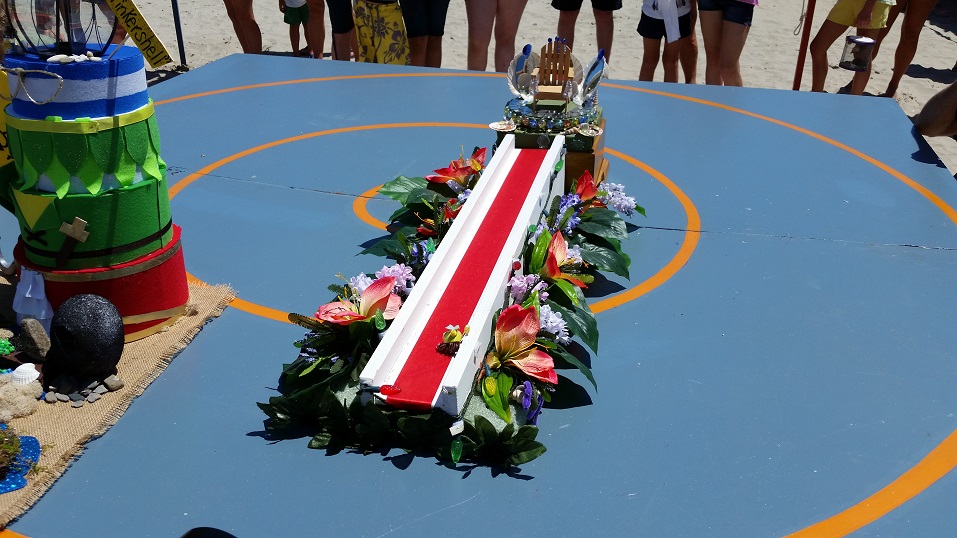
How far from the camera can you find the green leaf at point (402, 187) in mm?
5426

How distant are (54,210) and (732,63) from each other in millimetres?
6339

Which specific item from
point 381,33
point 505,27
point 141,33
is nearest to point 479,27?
point 505,27

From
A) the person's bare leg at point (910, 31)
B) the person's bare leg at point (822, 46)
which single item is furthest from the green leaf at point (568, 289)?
the person's bare leg at point (910, 31)

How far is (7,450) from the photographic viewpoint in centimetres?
327

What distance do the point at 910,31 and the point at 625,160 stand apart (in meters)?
4.88

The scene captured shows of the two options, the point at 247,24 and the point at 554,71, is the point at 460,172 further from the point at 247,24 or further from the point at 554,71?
the point at 247,24

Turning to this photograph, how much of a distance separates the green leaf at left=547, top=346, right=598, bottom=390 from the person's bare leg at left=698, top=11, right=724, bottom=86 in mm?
5171

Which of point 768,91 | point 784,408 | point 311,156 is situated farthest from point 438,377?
point 768,91

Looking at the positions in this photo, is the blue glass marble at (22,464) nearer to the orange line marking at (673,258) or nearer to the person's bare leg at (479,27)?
the orange line marking at (673,258)

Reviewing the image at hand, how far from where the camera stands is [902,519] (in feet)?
10.6

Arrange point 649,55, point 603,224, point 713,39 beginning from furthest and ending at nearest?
point 649,55 < point 713,39 < point 603,224

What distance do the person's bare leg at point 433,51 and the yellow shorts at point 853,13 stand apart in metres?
3.77

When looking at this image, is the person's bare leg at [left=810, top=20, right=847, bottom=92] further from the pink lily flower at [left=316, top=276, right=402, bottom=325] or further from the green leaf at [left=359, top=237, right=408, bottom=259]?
the pink lily flower at [left=316, top=276, right=402, bottom=325]

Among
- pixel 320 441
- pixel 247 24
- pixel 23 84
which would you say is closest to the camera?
pixel 320 441
